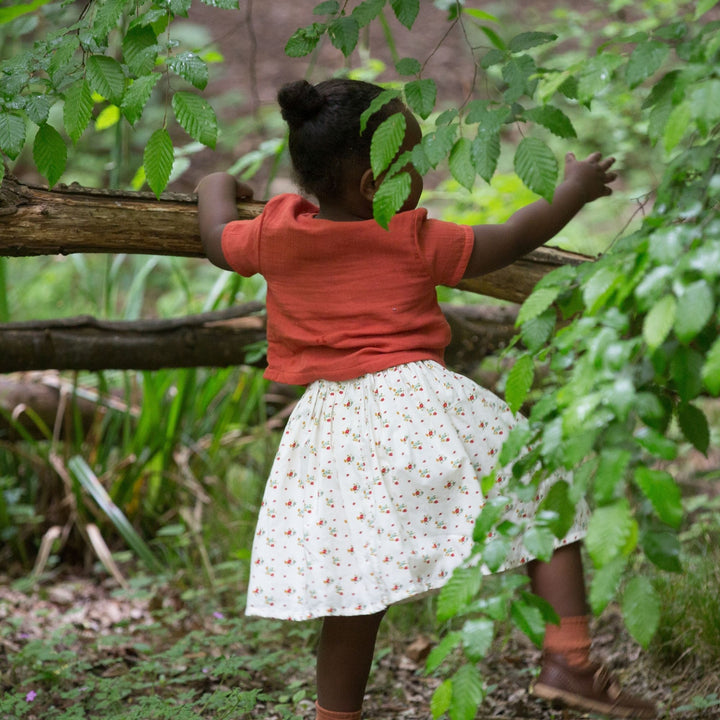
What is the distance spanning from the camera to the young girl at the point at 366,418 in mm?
1817

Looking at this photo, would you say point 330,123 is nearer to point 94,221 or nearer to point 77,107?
point 77,107

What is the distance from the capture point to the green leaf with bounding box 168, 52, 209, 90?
5.01 ft

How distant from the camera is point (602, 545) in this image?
979mm

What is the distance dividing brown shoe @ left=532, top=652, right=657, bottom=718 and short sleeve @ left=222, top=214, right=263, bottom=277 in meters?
1.00

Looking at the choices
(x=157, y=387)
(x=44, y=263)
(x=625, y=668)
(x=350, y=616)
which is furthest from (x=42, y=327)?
(x=44, y=263)

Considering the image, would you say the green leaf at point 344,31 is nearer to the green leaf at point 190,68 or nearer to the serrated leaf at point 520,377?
the green leaf at point 190,68

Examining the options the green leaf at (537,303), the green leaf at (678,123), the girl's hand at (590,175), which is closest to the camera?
the green leaf at (678,123)

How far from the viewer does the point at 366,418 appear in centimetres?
187

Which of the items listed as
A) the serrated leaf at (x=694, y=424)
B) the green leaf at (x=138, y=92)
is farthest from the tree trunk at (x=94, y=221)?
the serrated leaf at (x=694, y=424)

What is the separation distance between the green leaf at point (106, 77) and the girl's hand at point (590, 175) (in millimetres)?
946

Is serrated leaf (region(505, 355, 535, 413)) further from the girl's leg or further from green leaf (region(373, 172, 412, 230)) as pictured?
the girl's leg

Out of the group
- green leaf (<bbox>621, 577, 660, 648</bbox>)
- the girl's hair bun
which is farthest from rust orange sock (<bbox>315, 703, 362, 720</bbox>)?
the girl's hair bun

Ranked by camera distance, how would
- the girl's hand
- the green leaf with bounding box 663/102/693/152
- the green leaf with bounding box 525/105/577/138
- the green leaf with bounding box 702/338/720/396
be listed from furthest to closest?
the girl's hand
the green leaf with bounding box 525/105/577/138
the green leaf with bounding box 663/102/693/152
the green leaf with bounding box 702/338/720/396

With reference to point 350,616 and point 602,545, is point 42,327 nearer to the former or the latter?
point 350,616
